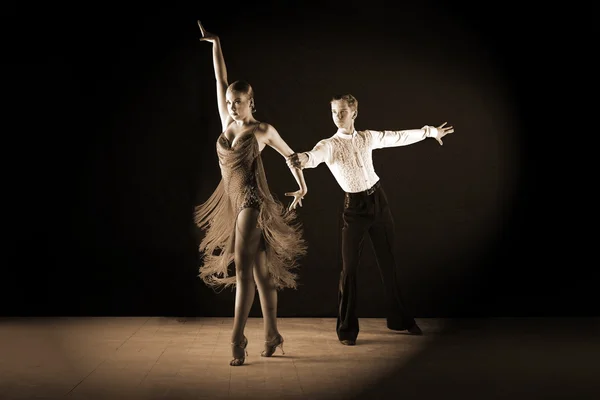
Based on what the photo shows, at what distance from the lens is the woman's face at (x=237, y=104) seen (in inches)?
188

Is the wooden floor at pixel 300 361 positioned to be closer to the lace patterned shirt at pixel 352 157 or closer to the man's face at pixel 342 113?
the lace patterned shirt at pixel 352 157

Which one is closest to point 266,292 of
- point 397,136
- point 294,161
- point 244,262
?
point 244,262

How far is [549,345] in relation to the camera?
5305 millimetres

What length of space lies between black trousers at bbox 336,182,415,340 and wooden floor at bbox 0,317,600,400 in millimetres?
140

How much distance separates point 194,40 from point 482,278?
282 centimetres

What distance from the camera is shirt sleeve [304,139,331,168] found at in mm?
5324

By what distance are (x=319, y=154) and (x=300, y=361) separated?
1.34 meters

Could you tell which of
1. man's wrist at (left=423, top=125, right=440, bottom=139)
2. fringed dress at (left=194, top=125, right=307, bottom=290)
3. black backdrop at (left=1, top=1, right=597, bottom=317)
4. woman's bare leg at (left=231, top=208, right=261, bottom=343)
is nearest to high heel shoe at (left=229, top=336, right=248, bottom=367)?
woman's bare leg at (left=231, top=208, right=261, bottom=343)

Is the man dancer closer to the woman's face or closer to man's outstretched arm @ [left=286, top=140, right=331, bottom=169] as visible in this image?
man's outstretched arm @ [left=286, top=140, right=331, bottom=169]

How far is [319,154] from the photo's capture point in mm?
5414

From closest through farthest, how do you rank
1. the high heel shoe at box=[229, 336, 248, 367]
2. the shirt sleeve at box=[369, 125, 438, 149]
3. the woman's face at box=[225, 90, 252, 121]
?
the high heel shoe at box=[229, 336, 248, 367]
the woman's face at box=[225, 90, 252, 121]
the shirt sleeve at box=[369, 125, 438, 149]

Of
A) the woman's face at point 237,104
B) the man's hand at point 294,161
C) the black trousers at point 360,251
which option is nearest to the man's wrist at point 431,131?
Result: the black trousers at point 360,251

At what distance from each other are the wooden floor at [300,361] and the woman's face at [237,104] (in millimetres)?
1377

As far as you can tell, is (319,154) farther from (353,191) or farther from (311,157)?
(353,191)
